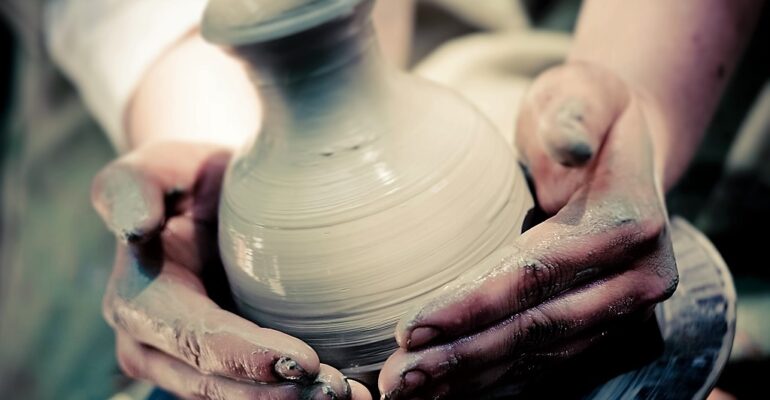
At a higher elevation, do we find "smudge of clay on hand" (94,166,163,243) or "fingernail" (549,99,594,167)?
"fingernail" (549,99,594,167)

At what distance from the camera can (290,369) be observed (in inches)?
25.0

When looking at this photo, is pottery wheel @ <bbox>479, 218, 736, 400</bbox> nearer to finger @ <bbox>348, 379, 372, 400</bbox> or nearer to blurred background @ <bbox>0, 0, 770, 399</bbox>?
finger @ <bbox>348, 379, 372, 400</bbox>

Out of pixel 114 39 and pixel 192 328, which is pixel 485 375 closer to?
pixel 192 328

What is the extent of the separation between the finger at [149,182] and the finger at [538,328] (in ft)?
1.17

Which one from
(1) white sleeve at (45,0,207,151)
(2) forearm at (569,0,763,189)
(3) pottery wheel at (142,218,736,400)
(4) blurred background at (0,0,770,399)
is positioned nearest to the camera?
(3) pottery wheel at (142,218,736,400)

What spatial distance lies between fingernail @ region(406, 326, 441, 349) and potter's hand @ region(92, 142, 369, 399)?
87mm

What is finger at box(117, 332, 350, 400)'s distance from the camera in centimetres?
65

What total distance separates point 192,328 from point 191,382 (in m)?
0.10

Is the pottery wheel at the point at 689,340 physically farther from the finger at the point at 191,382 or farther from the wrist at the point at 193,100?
the wrist at the point at 193,100

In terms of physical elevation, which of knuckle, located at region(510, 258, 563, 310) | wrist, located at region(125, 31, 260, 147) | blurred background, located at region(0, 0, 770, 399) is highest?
knuckle, located at region(510, 258, 563, 310)

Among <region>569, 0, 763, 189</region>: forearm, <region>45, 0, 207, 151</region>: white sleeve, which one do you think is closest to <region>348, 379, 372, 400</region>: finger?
<region>569, 0, 763, 189</region>: forearm

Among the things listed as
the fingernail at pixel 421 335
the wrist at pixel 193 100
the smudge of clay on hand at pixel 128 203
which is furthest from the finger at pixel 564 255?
the wrist at pixel 193 100

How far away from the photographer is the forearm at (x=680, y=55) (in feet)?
3.76

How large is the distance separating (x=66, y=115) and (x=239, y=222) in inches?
74.7
